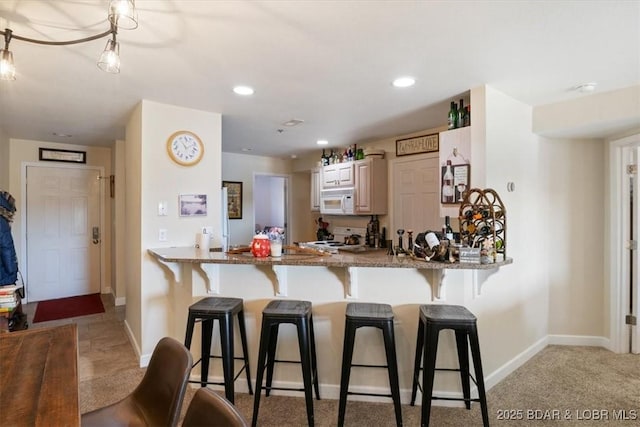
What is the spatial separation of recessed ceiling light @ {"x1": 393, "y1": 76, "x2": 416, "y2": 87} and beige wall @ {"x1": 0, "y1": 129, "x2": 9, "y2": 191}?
4.44 metres

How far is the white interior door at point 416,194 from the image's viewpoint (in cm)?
392

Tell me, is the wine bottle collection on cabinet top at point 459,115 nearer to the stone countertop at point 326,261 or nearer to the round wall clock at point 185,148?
the stone countertop at point 326,261

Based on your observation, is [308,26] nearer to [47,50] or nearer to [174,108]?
[47,50]

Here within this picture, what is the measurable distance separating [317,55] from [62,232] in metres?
4.81

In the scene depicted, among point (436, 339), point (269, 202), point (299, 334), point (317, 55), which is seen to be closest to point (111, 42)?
point (317, 55)

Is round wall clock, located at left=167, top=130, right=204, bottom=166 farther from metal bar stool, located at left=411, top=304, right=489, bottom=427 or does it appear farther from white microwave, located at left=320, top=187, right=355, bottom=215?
metal bar stool, located at left=411, top=304, right=489, bottom=427

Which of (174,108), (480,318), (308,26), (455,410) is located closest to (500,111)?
(480,318)

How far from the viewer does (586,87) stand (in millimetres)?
2564

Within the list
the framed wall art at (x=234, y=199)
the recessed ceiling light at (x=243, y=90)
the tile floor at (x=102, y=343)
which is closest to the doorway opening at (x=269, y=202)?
the framed wall art at (x=234, y=199)

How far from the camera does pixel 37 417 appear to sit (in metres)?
0.94

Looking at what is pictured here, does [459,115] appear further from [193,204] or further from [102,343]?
[102,343]

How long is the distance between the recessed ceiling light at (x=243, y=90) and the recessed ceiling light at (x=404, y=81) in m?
1.12

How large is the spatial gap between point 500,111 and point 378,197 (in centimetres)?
199

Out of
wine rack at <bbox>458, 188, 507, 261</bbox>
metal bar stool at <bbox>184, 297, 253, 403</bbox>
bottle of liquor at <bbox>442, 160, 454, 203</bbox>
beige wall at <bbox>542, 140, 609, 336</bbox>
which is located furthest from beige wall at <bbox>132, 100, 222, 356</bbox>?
beige wall at <bbox>542, 140, 609, 336</bbox>
